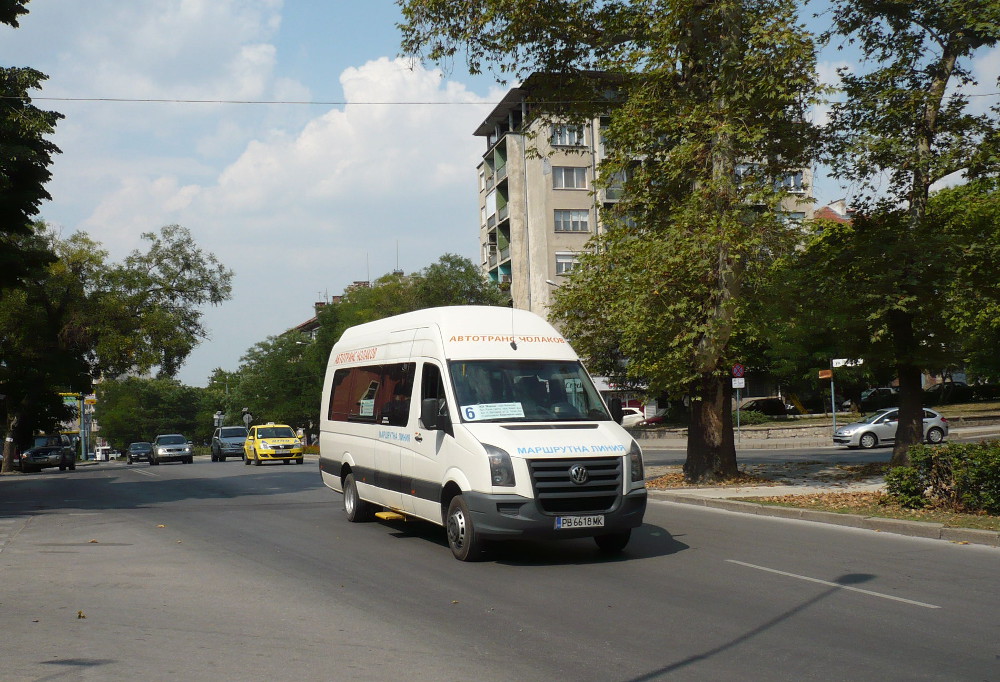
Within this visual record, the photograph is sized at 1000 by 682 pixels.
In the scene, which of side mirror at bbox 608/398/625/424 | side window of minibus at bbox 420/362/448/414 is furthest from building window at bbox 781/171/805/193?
side window of minibus at bbox 420/362/448/414

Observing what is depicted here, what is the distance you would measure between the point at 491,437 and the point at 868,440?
90.2ft

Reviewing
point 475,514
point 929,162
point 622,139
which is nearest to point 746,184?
point 622,139

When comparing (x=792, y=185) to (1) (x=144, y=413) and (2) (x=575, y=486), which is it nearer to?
(2) (x=575, y=486)

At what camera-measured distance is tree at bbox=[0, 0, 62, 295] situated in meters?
21.9

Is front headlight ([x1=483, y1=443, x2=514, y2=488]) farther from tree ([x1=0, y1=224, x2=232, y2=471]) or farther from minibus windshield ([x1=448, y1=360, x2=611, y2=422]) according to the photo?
tree ([x1=0, y1=224, x2=232, y2=471])

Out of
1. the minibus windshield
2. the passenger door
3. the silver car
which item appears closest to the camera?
the minibus windshield

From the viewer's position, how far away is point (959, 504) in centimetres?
1280

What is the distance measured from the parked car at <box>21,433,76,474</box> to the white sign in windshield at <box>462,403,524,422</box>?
149 ft

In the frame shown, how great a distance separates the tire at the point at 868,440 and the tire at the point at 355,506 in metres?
24.5

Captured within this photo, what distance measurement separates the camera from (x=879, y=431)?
34.4 meters

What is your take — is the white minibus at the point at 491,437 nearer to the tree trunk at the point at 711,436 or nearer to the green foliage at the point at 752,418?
the tree trunk at the point at 711,436

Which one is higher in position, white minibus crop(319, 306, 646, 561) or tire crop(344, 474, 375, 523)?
white minibus crop(319, 306, 646, 561)

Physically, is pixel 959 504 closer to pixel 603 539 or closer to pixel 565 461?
pixel 603 539

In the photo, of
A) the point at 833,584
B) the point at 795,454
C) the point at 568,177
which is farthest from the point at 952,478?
the point at 568,177
